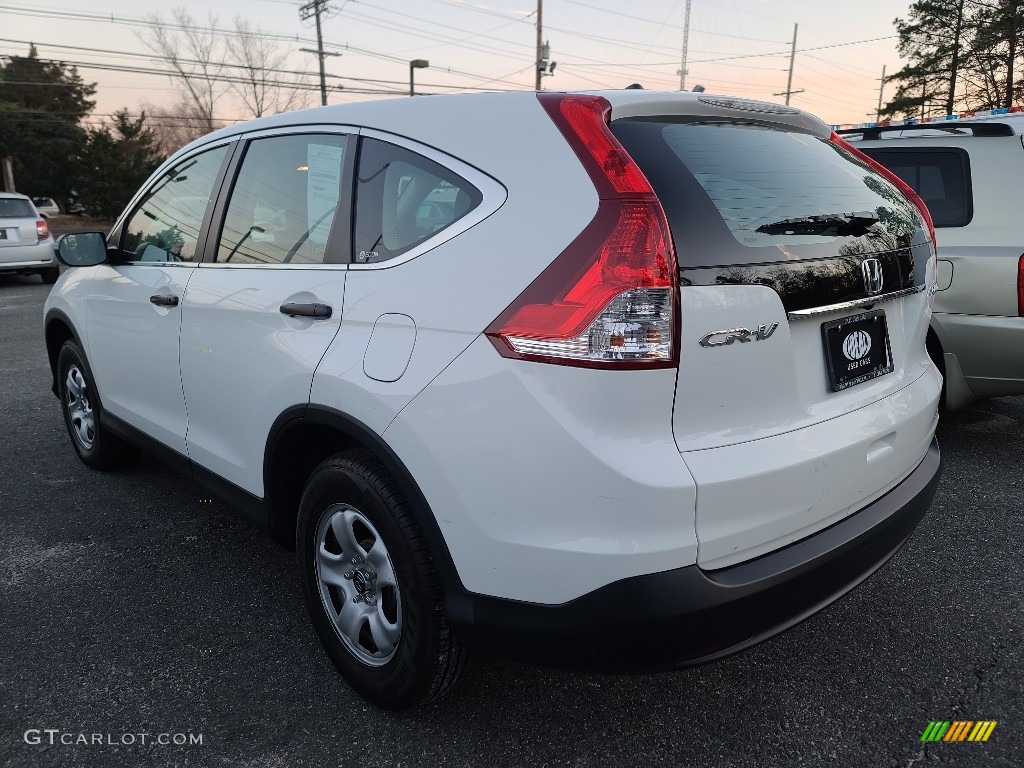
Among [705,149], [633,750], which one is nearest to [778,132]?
[705,149]

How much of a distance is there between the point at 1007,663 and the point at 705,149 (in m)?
1.91

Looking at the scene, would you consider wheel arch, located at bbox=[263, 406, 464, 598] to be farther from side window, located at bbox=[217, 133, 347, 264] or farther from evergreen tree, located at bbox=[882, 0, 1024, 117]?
evergreen tree, located at bbox=[882, 0, 1024, 117]

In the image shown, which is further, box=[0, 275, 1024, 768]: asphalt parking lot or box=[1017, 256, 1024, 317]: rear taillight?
box=[1017, 256, 1024, 317]: rear taillight

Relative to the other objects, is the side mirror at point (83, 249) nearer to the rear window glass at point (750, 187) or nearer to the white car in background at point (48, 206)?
the rear window glass at point (750, 187)

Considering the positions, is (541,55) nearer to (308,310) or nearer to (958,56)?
(958,56)

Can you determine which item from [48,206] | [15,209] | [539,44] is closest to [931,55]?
[539,44]

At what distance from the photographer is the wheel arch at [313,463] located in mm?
1887

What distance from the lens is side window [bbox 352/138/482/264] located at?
6.40 feet

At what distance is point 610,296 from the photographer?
1.65 metres

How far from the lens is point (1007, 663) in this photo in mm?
2463

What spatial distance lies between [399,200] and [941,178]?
372cm

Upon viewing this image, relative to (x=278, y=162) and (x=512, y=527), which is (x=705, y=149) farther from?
(x=278, y=162)

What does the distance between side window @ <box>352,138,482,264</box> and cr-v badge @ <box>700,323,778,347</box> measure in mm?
645

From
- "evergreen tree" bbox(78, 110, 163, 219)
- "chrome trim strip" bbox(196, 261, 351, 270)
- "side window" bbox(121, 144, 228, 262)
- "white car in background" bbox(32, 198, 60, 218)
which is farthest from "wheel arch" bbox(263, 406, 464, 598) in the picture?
"white car in background" bbox(32, 198, 60, 218)
